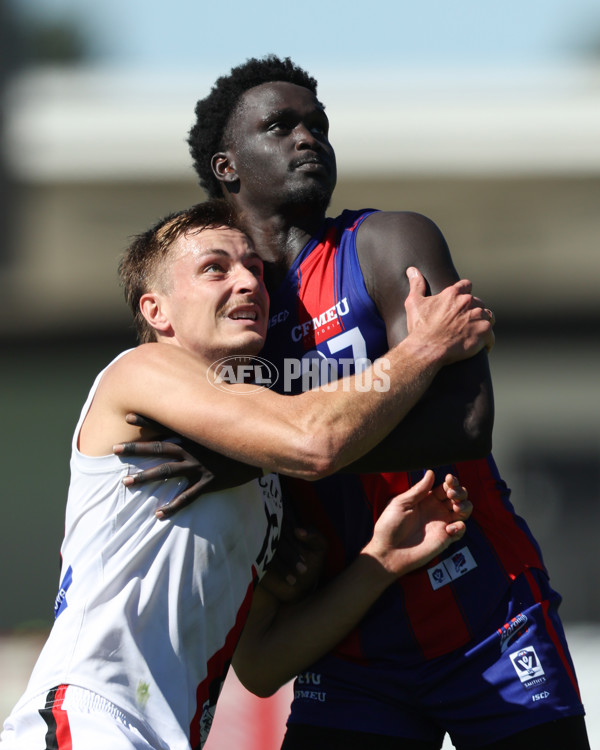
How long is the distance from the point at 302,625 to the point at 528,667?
73 cm

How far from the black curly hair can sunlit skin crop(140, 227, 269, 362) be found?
0.78 meters

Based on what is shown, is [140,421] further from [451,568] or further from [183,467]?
[451,568]

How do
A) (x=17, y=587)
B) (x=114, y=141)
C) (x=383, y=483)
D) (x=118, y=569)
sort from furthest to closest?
(x=114, y=141), (x=17, y=587), (x=383, y=483), (x=118, y=569)

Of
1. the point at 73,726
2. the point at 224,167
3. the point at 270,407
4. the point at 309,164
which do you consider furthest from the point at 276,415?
the point at 224,167

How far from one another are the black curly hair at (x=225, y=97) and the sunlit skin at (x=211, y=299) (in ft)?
2.56

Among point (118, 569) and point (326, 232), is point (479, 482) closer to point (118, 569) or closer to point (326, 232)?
point (326, 232)

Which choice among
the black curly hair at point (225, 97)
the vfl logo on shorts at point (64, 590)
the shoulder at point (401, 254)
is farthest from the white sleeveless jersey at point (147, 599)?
the black curly hair at point (225, 97)

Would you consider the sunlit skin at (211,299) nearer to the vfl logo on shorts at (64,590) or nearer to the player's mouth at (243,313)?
the player's mouth at (243,313)

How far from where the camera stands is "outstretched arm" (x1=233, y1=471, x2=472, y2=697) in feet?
11.0

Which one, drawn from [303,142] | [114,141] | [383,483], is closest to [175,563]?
[383,483]

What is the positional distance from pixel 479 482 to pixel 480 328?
0.58 metres

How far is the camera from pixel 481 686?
3.28m

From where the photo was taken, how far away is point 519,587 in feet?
11.1

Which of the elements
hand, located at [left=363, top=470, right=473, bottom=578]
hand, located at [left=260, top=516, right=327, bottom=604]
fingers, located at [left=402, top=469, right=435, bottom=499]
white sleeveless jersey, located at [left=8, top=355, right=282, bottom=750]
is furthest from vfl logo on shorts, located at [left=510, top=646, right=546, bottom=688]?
white sleeveless jersey, located at [left=8, top=355, right=282, bottom=750]
